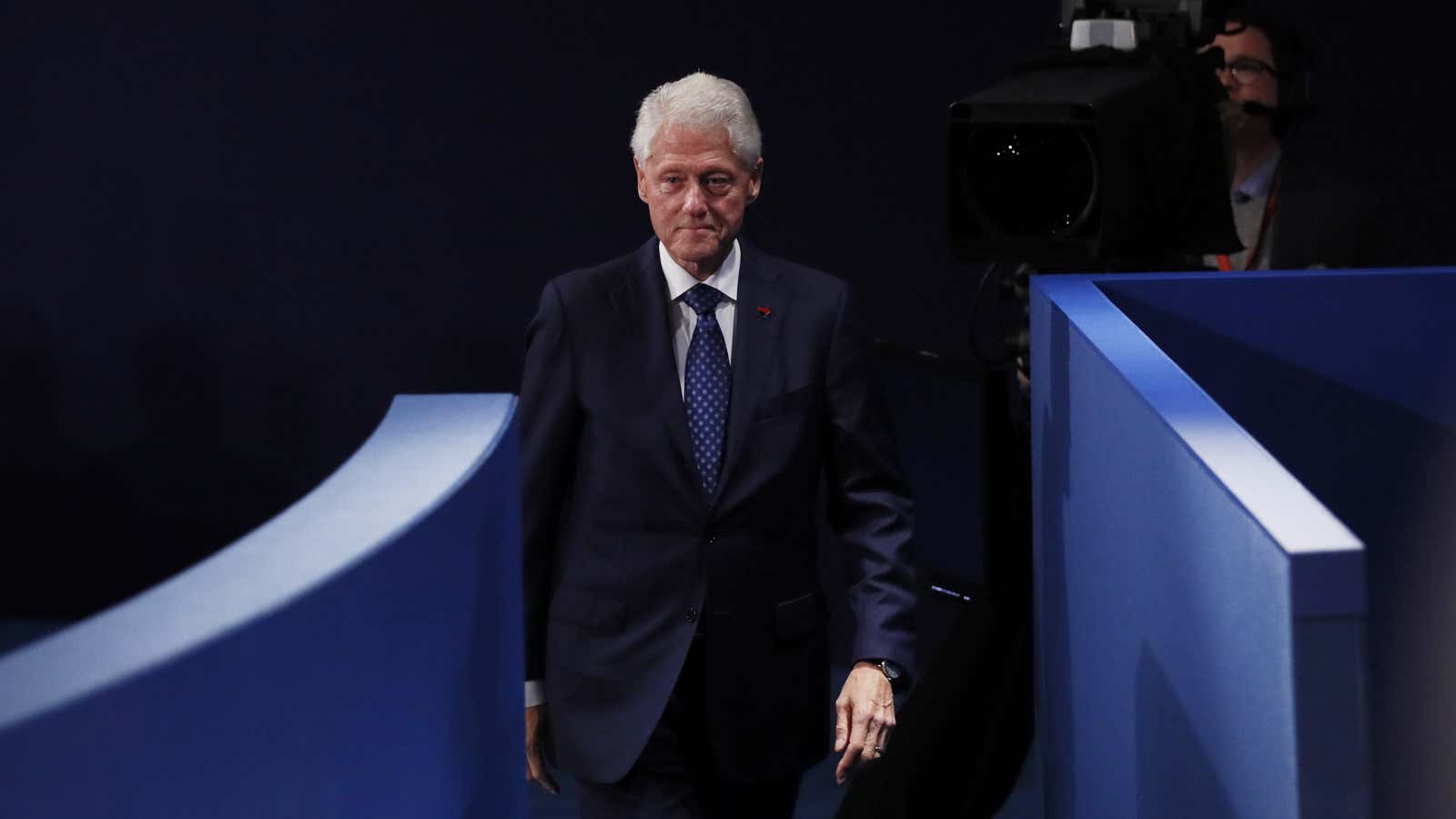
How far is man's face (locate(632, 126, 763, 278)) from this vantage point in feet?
7.61

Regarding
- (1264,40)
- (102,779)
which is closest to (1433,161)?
(1264,40)

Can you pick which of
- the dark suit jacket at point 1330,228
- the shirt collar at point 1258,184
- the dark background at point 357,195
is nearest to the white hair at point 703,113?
the shirt collar at point 1258,184

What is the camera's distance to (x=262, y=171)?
520 centimetres

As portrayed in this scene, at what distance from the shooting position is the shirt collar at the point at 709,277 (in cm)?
242

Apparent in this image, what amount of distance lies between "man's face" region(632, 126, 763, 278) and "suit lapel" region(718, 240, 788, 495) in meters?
0.07

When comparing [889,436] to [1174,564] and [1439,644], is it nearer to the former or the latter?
[1439,644]

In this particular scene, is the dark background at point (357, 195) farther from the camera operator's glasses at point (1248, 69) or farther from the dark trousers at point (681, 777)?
the dark trousers at point (681, 777)

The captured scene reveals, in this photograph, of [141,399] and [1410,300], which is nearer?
[1410,300]

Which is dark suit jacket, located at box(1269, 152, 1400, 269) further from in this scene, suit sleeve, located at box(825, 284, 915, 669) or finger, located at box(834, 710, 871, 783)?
finger, located at box(834, 710, 871, 783)

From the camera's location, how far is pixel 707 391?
7.84ft

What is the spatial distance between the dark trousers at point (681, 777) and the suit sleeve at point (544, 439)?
0.19 meters

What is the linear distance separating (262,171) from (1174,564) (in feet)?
13.3

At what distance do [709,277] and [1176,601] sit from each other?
1.00 meters

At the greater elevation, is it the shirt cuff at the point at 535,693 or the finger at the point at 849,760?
the shirt cuff at the point at 535,693
